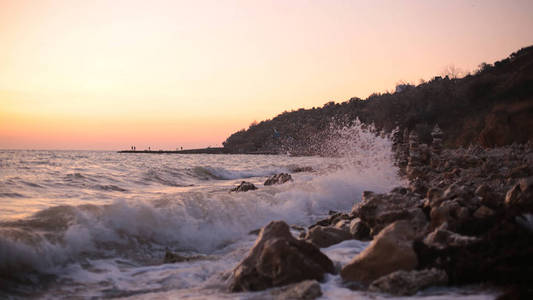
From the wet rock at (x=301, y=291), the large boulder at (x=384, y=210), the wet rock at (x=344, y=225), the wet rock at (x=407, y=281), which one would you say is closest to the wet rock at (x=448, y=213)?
the large boulder at (x=384, y=210)

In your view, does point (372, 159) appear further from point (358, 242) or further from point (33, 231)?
point (33, 231)

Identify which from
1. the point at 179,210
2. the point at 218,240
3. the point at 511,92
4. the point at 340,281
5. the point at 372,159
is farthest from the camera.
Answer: the point at 511,92

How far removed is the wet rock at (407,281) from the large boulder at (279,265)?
562 mm

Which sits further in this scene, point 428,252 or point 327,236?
point 327,236

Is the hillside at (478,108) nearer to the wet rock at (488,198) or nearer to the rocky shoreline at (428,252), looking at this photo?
the wet rock at (488,198)

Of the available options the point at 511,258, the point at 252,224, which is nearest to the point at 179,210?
the point at 252,224

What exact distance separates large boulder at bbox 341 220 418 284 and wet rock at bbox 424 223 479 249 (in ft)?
0.57

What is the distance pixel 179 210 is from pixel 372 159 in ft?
27.4

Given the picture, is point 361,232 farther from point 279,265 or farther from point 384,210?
point 279,265

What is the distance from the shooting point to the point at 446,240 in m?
3.48

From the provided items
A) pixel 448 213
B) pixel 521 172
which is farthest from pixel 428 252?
pixel 521 172

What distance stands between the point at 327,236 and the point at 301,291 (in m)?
1.79

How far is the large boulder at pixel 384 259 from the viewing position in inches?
128

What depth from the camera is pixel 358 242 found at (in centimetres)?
476
